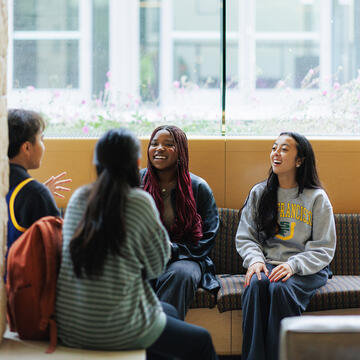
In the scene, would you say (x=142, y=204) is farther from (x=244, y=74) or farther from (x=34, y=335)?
(x=244, y=74)

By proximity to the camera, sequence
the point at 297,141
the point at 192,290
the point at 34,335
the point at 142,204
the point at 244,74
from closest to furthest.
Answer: the point at 142,204 → the point at 34,335 → the point at 192,290 → the point at 297,141 → the point at 244,74

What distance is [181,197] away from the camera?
323cm

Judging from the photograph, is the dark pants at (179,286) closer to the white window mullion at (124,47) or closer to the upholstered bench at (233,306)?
the upholstered bench at (233,306)

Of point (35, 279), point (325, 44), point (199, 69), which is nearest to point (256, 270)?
point (35, 279)

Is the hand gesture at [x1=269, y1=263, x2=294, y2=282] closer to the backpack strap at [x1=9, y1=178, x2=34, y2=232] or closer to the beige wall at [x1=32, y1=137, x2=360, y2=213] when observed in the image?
the beige wall at [x1=32, y1=137, x2=360, y2=213]

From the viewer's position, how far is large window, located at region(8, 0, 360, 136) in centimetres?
402

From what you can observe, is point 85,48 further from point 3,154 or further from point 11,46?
point 3,154

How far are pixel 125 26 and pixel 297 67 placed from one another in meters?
1.39

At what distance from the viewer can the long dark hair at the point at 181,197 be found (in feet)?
10.5

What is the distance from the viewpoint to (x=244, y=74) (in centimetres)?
403

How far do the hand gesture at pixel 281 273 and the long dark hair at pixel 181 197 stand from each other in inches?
20.3

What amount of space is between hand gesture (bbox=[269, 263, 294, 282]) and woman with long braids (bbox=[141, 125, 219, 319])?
34 centimetres

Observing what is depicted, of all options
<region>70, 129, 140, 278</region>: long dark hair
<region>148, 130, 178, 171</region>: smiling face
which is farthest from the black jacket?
<region>70, 129, 140, 278</region>: long dark hair

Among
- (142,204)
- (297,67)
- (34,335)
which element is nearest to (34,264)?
(34,335)
